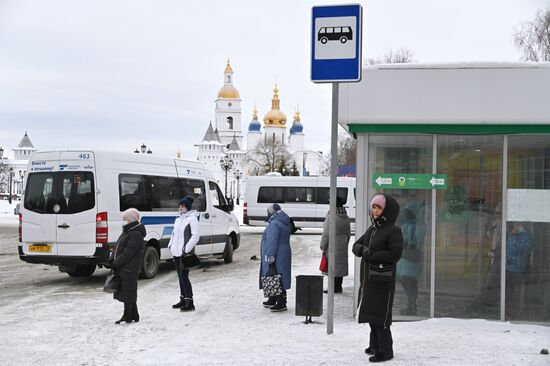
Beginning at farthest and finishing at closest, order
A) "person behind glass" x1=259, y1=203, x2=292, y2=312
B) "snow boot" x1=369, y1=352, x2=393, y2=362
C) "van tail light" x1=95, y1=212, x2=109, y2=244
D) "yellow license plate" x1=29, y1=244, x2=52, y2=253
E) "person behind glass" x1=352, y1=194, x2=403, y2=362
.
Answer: "yellow license plate" x1=29, y1=244, x2=52, y2=253 → "van tail light" x1=95, y1=212, x2=109, y2=244 → "person behind glass" x1=259, y1=203, x2=292, y2=312 → "snow boot" x1=369, y1=352, x2=393, y2=362 → "person behind glass" x1=352, y1=194, x2=403, y2=362

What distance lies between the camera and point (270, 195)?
31.6 m

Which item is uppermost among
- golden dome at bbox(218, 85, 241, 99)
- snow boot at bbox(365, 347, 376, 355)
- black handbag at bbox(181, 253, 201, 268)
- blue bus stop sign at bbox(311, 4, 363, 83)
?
golden dome at bbox(218, 85, 241, 99)

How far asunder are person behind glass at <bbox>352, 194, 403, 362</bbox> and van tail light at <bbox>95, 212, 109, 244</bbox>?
7387 millimetres

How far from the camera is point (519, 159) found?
9.06 m

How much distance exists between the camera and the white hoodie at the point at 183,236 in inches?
399

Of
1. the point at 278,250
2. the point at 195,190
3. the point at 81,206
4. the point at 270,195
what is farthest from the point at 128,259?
the point at 270,195

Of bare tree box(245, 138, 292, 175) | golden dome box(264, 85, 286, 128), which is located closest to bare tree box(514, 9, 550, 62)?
bare tree box(245, 138, 292, 175)

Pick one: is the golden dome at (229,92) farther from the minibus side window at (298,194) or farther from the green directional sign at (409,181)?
the green directional sign at (409,181)

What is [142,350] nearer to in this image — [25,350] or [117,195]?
[25,350]

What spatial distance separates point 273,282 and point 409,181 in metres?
2.55

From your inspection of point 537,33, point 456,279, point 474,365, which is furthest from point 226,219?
point 537,33

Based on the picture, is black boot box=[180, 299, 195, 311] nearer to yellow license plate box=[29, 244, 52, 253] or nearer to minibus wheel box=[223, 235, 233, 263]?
yellow license plate box=[29, 244, 52, 253]

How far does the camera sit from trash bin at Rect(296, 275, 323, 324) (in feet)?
29.3

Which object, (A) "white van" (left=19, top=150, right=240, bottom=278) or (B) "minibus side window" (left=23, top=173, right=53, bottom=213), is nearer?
(A) "white van" (left=19, top=150, right=240, bottom=278)
